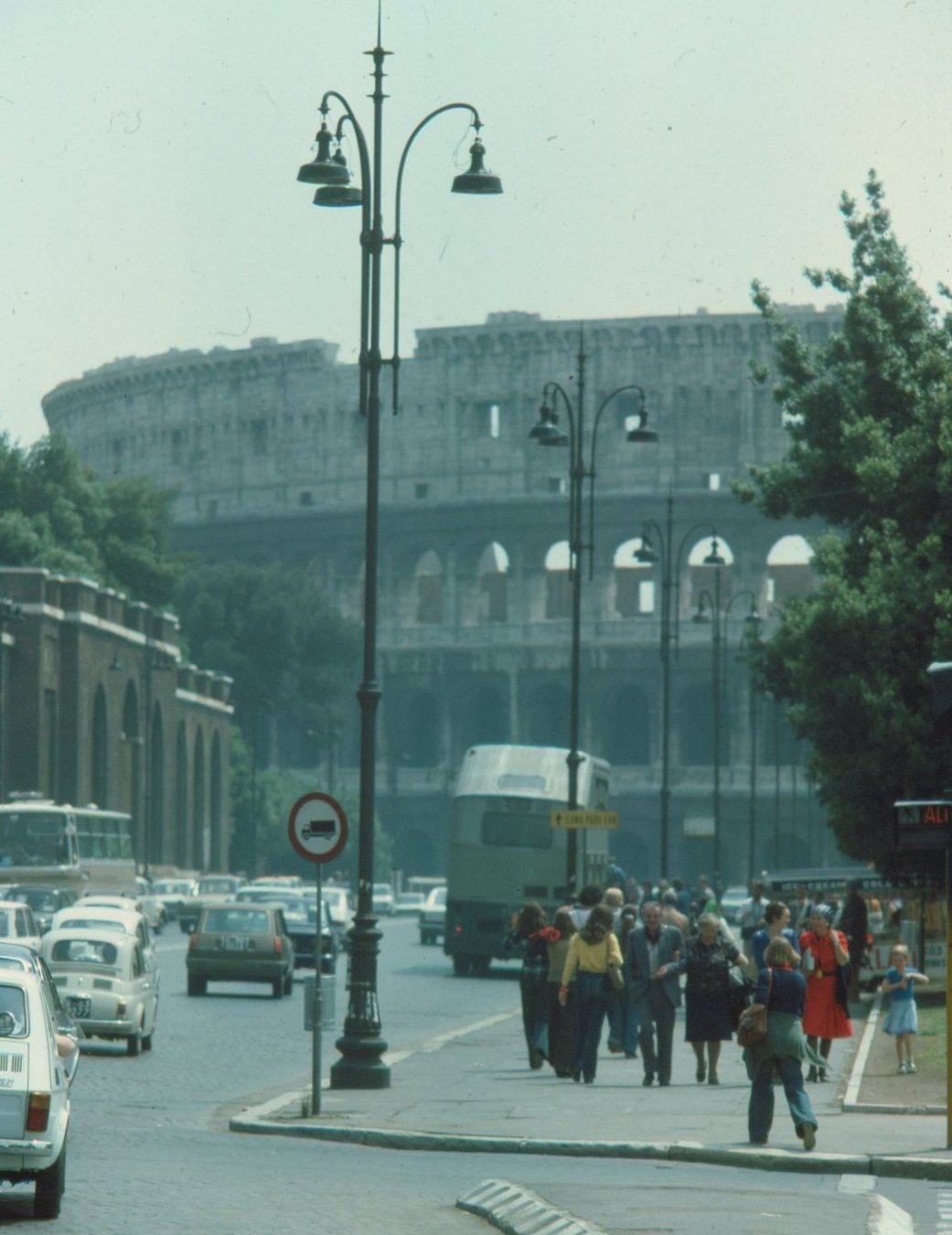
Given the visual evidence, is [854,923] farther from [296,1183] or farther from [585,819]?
[296,1183]

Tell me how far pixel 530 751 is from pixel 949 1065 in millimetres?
A: 29209

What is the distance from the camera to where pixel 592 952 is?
22.8 metres

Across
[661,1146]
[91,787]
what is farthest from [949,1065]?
[91,787]

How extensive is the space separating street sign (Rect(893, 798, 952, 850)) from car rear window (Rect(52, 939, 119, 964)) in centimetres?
1123

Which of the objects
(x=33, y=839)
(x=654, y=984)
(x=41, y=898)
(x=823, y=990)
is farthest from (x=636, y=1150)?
(x=33, y=839)

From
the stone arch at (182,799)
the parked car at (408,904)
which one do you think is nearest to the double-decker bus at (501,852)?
the stone arch at (182,799)

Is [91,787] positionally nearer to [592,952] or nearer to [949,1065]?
[592,952]

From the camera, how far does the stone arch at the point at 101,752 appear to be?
8719 cm

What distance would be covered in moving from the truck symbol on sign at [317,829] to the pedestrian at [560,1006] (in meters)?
4.31

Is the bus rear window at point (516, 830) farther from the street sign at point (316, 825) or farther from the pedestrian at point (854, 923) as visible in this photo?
the street sign at point (316, 825)

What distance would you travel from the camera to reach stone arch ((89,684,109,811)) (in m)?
87.2

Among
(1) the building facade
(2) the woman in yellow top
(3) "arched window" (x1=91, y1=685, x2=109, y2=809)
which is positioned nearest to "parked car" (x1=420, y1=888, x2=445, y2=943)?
(1) the building facade

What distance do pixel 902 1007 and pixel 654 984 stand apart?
2147mm

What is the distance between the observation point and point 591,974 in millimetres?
22719
